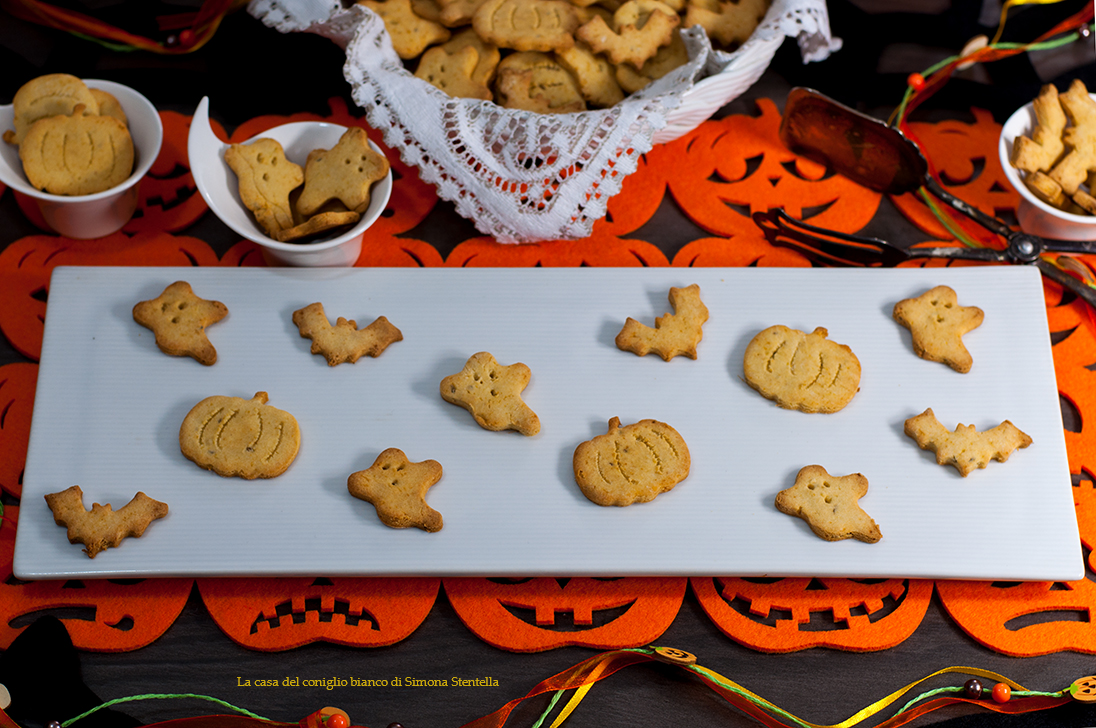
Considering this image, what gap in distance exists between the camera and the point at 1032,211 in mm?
1201

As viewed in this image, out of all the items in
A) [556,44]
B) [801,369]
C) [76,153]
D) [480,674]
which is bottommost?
[480,674]

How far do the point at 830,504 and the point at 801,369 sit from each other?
0.56 ft

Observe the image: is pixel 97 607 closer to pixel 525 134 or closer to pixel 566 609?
pixel 566 609

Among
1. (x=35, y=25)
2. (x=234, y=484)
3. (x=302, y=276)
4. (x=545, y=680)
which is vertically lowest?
(x=545, y=680)

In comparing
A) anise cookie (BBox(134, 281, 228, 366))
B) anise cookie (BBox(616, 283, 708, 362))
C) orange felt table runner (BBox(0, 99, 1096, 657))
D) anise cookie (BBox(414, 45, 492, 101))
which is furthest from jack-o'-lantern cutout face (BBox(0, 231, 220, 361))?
anise cookie (BBox(616, 283, 708, 362))

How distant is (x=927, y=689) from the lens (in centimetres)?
98

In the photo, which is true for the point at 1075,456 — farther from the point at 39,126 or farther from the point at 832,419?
the point at 39,126

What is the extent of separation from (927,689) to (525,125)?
807 millimetres

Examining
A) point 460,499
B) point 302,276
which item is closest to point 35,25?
point 302,276

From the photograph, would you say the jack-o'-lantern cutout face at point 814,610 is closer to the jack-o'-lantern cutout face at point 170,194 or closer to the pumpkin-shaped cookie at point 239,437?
the pumpkin-shaped cookie at point 239,437

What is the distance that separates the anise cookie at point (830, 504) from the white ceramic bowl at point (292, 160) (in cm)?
60

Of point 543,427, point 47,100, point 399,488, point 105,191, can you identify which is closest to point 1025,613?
point 543,427

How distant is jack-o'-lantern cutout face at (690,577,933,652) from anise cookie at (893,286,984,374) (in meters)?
0.28

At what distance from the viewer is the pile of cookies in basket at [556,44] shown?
1.20 metres
